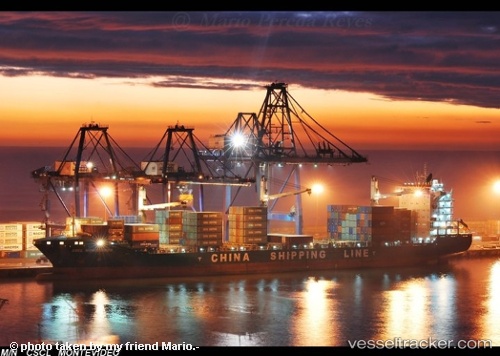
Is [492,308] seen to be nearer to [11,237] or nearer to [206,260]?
[206,260]

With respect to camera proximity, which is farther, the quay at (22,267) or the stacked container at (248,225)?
the stacked container at (248,225)

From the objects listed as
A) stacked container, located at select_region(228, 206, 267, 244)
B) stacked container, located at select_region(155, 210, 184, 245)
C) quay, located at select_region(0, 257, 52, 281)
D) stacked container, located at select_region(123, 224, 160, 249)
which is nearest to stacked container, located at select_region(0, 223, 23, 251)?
quay, located at select_region(0, 257, 52, 281)

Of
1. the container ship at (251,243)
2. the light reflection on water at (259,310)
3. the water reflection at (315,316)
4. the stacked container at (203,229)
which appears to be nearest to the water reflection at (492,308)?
the light reflection on water at (259,310)

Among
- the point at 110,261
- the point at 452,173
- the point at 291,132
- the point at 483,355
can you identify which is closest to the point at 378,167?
the point at 452,173

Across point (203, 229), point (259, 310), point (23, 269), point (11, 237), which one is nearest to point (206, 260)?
point (203, 229)

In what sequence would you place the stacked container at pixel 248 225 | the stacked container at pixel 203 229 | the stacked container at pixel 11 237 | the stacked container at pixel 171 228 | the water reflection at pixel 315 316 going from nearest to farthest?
the water reflection at pixel 315 316, the stacked container at pixel 203 229, the stacked container at pixel 171 228, the stacked container at pixel 248 225, the stacked container at pixel 11 237

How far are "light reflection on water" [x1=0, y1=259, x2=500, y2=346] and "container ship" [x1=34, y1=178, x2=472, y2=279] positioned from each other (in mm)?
1062

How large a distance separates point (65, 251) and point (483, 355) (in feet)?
60.7

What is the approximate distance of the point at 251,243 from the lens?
36812mm

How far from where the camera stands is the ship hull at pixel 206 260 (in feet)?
110

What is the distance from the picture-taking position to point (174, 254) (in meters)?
34.8

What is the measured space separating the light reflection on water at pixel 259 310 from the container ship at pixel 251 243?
106 cm

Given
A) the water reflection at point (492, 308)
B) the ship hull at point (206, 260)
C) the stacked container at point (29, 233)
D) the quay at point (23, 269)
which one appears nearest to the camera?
the water reflection at point (492, 308)

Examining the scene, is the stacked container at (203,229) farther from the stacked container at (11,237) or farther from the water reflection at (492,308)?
the water reflection at (492,308)
